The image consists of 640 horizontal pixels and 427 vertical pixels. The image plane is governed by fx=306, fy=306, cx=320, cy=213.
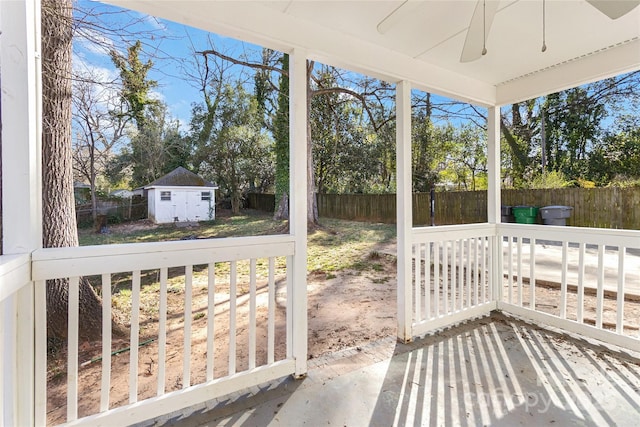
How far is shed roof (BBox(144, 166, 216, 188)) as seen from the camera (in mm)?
→ 1616

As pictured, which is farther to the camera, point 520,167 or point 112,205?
point 520,167

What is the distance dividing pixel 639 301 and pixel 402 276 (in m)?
2.51

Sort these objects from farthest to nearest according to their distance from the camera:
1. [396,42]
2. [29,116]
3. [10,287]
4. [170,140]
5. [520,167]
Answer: [520,167], [396,42], [170,140], [29,116], [10,287]

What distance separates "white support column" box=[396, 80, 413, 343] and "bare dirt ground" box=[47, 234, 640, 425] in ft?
1.06

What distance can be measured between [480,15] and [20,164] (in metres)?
2.18

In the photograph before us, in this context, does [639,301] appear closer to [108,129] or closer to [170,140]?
[170,140]

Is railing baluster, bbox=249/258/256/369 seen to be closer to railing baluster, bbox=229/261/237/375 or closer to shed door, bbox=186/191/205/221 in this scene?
railing baluster, bbox=229/261/237/375

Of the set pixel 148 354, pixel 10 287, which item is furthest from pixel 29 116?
pixel 148 354

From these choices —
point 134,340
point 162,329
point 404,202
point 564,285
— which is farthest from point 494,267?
point 134,340

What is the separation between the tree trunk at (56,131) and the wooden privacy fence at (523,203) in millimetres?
4664

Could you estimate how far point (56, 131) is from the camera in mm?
1638

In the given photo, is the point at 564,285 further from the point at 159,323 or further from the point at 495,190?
the point at 159,323

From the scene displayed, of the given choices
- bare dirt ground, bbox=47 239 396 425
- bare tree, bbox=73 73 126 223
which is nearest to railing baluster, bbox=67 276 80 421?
bare dirt ground, bbox=47 239 396 425

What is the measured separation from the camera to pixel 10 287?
3.42 ft
